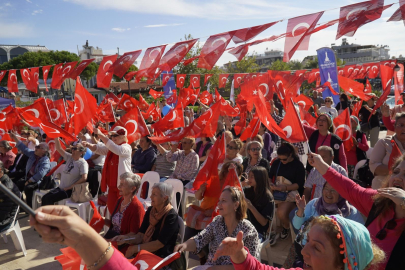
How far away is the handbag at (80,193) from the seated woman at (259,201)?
306 centimetres

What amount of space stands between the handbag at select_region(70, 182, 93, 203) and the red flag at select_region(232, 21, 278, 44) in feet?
12.1

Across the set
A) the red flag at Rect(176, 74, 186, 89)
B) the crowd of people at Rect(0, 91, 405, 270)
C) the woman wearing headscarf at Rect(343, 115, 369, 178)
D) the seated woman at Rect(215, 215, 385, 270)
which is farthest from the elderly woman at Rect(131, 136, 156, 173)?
the red flag at Rect(176, 74, 186, 89)

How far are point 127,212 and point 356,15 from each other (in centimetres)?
410

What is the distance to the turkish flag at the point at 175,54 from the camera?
6539 millimetres

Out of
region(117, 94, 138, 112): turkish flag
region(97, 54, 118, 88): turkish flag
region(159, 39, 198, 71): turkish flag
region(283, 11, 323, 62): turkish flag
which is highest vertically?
region(283, 11, 323, 62): turkish flag

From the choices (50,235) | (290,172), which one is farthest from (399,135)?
(50,235)

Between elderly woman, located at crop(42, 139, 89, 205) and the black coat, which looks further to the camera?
elderly woman, located at crop(42, 139, 89, 205)

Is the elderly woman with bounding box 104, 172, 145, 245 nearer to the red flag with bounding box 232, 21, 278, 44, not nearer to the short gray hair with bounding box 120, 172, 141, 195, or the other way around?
the short gray hair with bounding box 120, 172, 141, 195

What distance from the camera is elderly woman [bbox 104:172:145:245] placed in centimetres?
401

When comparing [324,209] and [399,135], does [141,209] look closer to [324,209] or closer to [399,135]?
[324,209]

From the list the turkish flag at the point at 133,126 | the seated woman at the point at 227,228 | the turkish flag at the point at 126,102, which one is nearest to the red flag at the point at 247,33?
the turkish flag at the point at 133,126

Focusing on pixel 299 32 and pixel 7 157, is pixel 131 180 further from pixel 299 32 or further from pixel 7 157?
pixel 7 157

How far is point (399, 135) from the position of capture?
4.42m

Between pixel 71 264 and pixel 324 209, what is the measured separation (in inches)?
98.3
